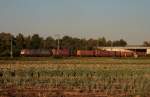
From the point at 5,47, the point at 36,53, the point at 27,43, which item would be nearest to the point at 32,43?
the point at 27,43

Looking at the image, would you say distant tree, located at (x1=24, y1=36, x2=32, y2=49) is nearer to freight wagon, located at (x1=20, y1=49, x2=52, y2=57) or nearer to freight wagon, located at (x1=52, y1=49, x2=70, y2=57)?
freight wagon, located at (x1=20, y1=49, x2=52, y2=57)

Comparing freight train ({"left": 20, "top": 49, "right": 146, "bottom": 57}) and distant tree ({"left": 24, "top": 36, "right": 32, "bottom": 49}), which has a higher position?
distant tree ({"left": 24, "top": 36, "right": 32, "bottom": 49})

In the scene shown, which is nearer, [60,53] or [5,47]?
[60,53]

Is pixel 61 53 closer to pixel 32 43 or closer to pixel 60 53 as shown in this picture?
pixel 60 53

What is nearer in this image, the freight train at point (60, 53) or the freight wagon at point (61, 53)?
the freight wagon at point (61, 53)

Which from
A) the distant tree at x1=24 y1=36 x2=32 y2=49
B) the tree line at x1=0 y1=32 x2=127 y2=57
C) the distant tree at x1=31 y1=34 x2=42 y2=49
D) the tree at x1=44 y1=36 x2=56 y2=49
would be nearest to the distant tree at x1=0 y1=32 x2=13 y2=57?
the tree line at x1=0 y1=32 x2=127 y2=57

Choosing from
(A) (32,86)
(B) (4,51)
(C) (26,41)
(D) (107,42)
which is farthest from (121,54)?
(D) (107,42)

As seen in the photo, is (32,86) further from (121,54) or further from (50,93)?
(121,54)

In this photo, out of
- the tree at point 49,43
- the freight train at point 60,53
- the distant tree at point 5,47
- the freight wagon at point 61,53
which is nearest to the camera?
the freight wagon at point 61,53

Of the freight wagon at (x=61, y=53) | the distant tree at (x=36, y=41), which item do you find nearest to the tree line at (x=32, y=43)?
the distant tree at (x=36, y=41)

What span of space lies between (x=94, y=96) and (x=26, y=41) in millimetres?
113672

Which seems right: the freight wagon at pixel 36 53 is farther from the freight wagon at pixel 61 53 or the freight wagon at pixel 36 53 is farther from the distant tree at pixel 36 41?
the distant tree at pixel 36 41

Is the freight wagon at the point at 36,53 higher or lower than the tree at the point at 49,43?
lower

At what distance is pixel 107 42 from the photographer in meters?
195
